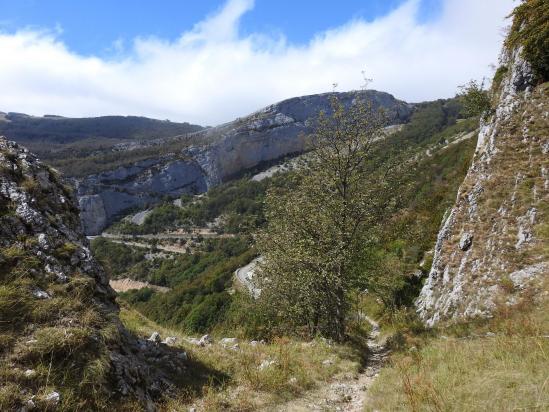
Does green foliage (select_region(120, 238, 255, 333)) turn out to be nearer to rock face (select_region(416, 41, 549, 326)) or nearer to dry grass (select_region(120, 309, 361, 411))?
dry grass (select_region(120, 309, 361, 411))

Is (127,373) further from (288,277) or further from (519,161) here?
(519,161)

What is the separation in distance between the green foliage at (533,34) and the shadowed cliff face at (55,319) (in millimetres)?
20400

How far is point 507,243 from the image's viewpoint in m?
14.3

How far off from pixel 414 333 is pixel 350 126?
27.0 feet

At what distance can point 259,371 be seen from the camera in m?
8.34

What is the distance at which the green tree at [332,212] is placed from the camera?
13.7 metres

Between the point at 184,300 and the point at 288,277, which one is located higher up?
the point at 288,277

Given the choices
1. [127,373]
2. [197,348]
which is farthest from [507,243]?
[127,373]

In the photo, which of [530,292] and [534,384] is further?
[530,292]

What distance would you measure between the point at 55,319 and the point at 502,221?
15507mm

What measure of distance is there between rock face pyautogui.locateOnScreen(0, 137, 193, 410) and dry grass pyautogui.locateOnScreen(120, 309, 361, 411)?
0.84 meters

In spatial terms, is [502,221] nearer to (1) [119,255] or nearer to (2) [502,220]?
(2) [502,220]

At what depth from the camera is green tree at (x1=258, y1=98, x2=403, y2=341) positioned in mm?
13656

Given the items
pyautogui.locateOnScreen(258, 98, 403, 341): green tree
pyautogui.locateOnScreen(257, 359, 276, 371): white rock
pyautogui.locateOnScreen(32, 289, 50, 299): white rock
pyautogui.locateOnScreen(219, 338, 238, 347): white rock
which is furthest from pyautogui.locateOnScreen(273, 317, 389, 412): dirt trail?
pyautogui.locateOnScreen(32, 289, 50, 299): white rock
